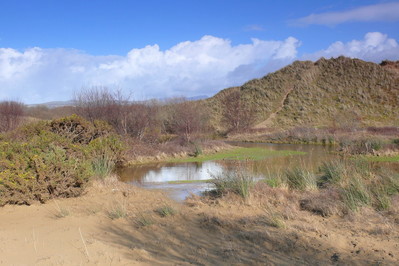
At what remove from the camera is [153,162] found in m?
19.6

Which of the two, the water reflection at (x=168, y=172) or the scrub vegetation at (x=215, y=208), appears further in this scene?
the water reflection at (x=168, y=172)

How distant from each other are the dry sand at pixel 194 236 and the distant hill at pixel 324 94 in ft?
130

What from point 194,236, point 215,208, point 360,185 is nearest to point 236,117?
point 360,185

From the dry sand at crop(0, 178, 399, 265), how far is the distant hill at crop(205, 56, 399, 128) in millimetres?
39688

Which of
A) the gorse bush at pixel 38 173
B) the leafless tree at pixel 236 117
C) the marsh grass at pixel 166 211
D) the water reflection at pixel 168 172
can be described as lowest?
the water reflection at pixel 168 172

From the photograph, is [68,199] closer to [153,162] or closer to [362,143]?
[153,162]

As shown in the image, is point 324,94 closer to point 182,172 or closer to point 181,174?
point 182,172

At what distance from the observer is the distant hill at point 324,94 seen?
49.1m

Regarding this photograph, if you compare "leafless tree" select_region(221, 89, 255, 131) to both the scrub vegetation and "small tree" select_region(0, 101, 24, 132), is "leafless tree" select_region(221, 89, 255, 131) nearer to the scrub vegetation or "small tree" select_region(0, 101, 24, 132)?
"small tree" select_region(0, 101, 24, 132)

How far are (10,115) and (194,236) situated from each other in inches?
978

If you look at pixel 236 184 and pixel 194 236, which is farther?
pixel 236 184

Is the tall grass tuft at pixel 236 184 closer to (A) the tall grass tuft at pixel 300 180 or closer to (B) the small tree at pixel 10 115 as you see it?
(A) the tall grass tuft at pixel 300 180

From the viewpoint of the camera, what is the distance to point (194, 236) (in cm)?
698

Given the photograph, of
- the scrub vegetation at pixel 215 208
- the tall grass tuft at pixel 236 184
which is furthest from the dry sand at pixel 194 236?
the tall grass tuft at pixel 236 184
